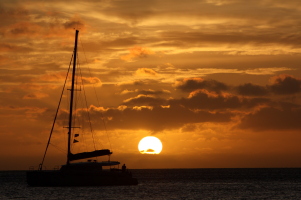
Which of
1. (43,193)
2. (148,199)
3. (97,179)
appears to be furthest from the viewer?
(97,179)

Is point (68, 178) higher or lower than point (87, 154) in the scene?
lower

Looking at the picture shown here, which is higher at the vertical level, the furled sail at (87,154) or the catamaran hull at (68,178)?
the furled sail at (87,154)

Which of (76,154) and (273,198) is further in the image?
(76,154)

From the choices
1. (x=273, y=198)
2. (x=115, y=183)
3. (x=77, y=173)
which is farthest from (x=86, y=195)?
(x=273, y=198)

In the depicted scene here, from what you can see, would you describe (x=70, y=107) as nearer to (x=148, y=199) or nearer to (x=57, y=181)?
(x=57, y=181)

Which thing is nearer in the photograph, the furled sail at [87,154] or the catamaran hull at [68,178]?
the furled sail at [87,154]

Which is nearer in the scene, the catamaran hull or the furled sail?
the furled sail

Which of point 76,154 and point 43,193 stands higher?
point 76,154

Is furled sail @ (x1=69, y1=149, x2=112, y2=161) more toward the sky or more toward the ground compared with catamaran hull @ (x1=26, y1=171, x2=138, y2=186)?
more toward the sky

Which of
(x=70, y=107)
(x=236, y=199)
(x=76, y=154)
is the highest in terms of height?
(x=70, y=107)

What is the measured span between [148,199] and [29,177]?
22.5m

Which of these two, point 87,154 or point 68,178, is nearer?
point 68,178

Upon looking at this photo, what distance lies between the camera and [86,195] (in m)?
80.2

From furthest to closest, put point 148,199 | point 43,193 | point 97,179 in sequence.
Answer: point 97,179, point 43,193, point 148,199
